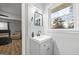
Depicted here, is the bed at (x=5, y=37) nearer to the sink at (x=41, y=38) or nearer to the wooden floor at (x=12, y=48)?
the wooden floor at (x=12, y=48)

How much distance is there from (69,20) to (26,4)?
19.6 inches

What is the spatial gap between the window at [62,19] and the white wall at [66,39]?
4cm

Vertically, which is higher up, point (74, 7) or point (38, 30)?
point (74, 7)

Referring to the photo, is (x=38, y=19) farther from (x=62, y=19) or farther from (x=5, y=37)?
(x=5, y=37)

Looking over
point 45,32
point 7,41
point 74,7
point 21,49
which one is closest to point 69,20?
point 74,7

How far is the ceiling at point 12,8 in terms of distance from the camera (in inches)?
45.6

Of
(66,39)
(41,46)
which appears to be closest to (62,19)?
(66,39)

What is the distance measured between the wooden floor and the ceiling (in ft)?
0.96

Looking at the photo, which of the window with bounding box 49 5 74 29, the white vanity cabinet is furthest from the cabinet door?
the window with bounding box 49 5 74 29

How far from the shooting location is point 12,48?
1.15 m

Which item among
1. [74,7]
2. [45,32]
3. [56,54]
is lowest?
[56,54]

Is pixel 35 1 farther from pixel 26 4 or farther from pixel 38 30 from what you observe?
pixel 38 30

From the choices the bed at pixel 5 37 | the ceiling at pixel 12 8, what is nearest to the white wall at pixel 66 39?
the ceiling at pixel 12 8

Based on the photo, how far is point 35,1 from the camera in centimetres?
118
